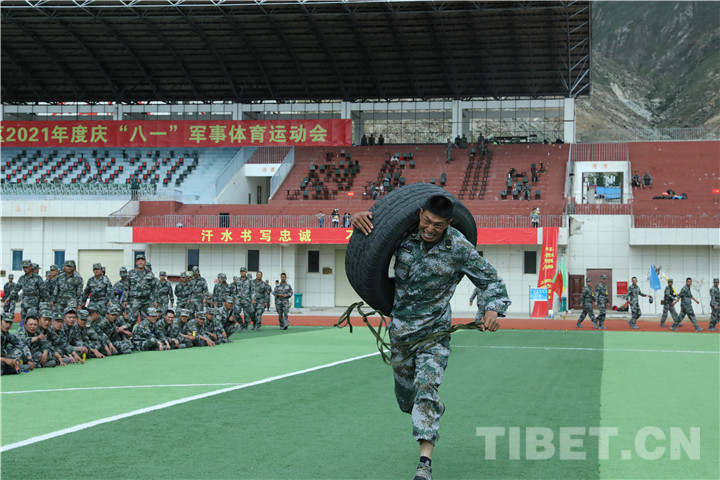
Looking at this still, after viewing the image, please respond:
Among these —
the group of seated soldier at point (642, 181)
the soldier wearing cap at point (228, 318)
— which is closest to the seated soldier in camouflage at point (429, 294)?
the soldier wearing cap at point (228, 318)

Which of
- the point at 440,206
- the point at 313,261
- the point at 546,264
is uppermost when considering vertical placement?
the point at 440,206

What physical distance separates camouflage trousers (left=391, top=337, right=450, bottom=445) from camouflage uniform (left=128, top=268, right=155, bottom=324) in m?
13.4

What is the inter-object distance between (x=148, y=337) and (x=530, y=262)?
23118 millimetres

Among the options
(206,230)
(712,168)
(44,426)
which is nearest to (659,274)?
(712,168)

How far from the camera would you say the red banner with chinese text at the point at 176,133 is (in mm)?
45000

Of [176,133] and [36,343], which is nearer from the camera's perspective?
[36,343]

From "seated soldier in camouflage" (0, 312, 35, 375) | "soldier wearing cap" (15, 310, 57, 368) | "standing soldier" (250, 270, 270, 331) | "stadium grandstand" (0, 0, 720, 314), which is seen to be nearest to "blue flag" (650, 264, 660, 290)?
"stadium grandstand" (0, 0, 720, 314)

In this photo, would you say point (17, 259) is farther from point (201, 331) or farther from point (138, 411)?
point (138, 411)

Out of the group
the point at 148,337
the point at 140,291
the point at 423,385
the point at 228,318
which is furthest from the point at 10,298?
the point at 423,385

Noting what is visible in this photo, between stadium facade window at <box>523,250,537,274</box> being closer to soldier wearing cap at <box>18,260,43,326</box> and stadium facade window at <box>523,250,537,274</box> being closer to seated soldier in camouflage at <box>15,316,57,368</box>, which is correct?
soldier wearing cap at <box>18,260,43,326</box>

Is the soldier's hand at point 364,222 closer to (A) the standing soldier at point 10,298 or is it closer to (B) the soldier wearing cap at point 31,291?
(B) the soldier wearing cap at point 31,291

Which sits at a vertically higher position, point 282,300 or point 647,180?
point 647,180

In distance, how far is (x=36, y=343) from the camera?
1305cm

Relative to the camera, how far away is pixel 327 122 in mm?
45062
